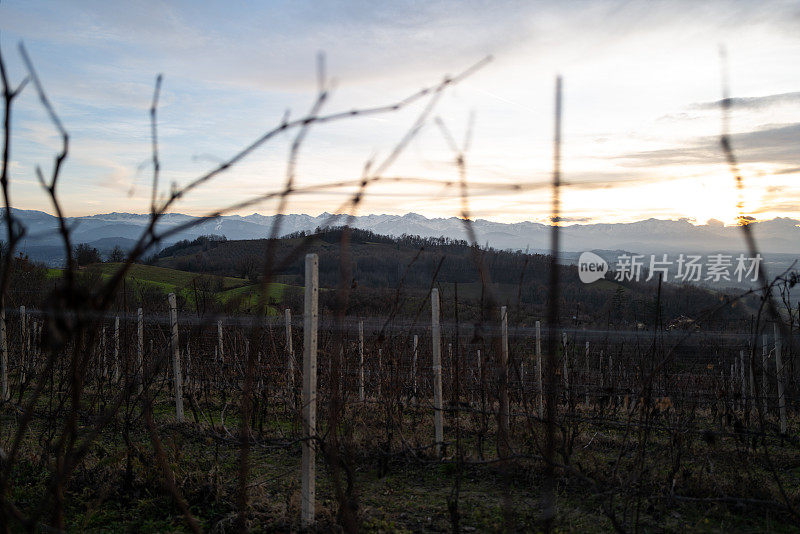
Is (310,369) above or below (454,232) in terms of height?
below

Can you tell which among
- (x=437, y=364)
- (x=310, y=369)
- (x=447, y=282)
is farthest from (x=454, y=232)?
(x=310, y=369)

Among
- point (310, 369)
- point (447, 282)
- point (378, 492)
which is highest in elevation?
point (447, 282)

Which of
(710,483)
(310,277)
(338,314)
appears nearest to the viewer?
(338,314)

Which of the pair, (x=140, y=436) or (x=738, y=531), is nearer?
(x=738, y=531)

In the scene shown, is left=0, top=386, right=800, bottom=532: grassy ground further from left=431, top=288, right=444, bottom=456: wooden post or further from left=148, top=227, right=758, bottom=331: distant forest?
left=148, top=227, right=758, bottom=331: distant forest

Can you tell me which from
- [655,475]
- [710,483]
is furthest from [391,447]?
[710,483]

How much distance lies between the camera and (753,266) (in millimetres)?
1050

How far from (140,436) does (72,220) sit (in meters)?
5.92

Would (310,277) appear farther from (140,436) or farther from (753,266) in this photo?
(140,436)

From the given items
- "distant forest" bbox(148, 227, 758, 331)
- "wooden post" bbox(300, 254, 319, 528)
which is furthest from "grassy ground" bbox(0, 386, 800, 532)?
"distant forest" bbox(148, 227, 758, 331)

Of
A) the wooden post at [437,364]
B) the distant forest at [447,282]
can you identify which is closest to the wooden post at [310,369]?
the distant forest at [447,282]

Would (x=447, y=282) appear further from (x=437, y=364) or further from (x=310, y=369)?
(x=310, y=369)

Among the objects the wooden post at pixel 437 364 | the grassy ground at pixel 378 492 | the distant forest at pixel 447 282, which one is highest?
the distant forest at pixel 447 282

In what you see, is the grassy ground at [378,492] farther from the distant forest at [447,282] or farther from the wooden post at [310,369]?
the distant forest at [447,282]
